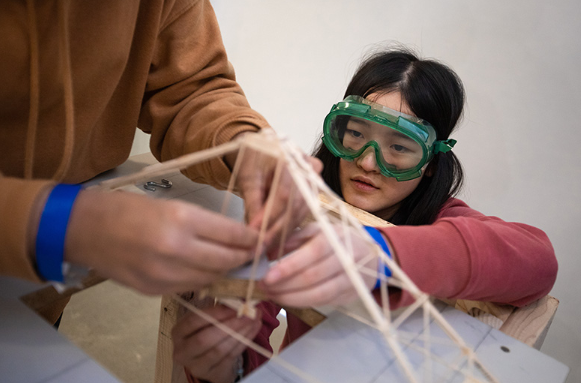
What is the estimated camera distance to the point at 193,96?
894mm

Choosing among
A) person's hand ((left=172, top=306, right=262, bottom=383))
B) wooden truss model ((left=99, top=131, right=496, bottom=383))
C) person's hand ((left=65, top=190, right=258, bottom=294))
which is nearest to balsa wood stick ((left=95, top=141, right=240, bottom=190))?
wooden truss model ((left=99, top=131, right=496, bottom=383))

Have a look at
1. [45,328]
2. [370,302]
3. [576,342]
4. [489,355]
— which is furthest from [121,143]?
[576,342]

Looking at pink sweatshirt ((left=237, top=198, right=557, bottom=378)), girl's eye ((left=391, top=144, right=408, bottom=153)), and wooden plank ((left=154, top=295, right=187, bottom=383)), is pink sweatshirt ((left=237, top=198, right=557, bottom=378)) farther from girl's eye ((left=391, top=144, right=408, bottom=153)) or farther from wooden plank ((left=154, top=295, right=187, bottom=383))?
wooden plank ((left=154, top=295, right=187, bottom=383))

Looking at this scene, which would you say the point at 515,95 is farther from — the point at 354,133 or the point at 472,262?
the point at 472,262

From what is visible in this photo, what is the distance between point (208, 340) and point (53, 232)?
0.35 m

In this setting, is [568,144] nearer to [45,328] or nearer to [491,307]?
[491,307]

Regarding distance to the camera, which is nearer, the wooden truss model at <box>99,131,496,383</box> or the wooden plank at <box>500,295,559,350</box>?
the wooden truss model at <box>99,131,496,383</box>

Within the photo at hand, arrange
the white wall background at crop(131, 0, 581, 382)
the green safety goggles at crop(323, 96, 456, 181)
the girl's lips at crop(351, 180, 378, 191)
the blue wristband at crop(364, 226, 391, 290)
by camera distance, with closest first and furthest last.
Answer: the blue wristband at crop(364, 226, 391, 290) → the green safety goggles at crop(323, 96, 456, 181) → the girl's lips at crop(351, 180, 378, 191) → the white wall background at crop(131, 0, 581, 382)

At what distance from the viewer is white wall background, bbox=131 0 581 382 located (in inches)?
55.2

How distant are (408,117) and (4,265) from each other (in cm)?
86

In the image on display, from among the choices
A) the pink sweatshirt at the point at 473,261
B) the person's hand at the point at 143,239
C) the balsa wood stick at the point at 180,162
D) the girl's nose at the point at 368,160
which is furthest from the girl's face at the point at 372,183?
the person's hand at the point at 143,239

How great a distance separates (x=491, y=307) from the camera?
773 mm

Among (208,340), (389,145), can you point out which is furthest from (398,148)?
(208,340)

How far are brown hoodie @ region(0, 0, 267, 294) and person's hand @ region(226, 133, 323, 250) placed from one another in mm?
155
